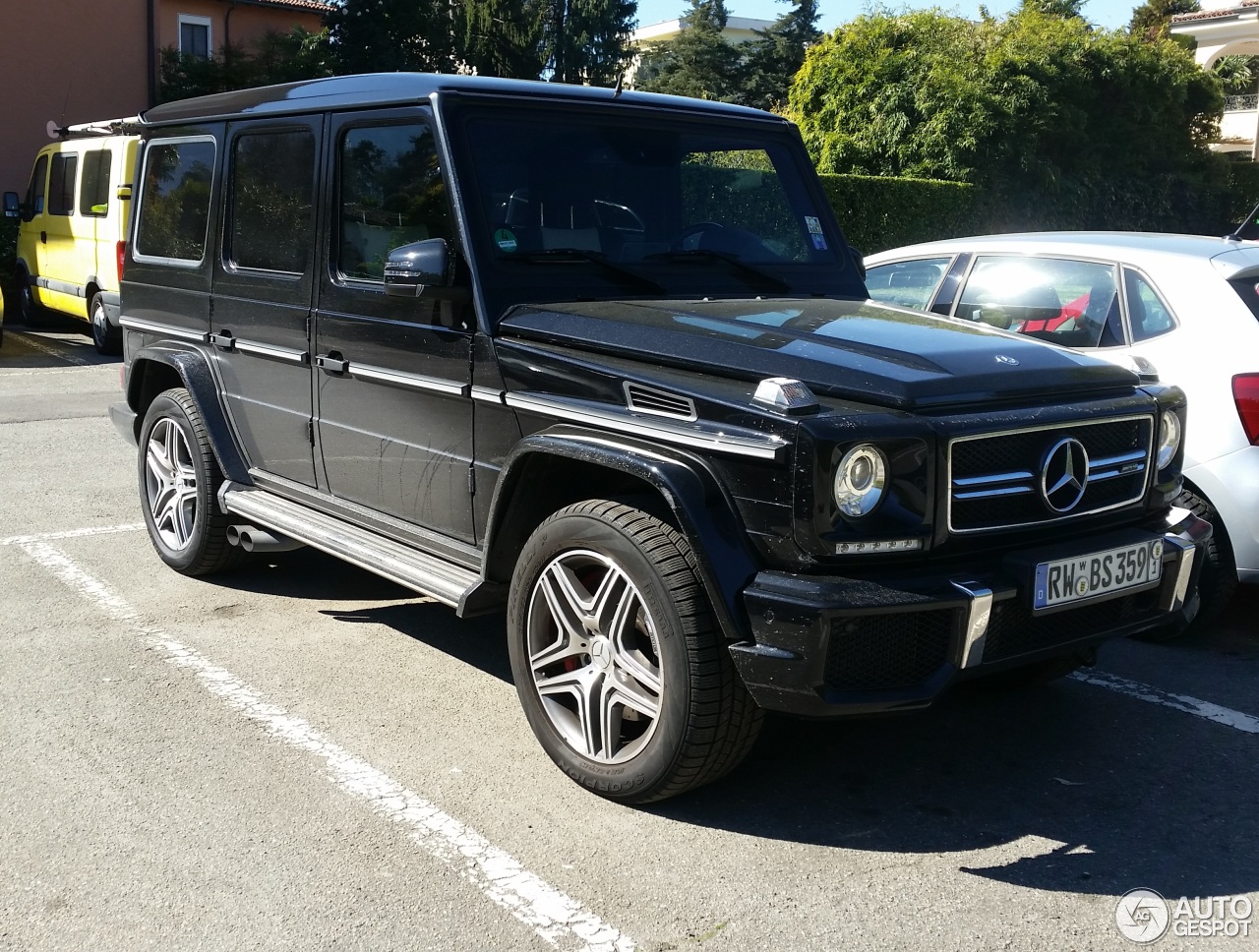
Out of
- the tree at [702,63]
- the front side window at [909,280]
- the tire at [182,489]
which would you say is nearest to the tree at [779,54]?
the tree at [702,63]

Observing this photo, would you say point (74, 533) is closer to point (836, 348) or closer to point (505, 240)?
point (505, 240)

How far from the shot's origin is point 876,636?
10.5 ft

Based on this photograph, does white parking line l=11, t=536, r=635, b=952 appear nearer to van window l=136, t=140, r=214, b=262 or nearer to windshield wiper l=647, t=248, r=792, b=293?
van window l=136, t=140, r=214, b=262

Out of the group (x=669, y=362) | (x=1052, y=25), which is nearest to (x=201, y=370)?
(x=669, y=362)

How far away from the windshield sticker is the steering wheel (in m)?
0.61

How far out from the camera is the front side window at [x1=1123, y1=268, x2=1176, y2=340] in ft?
18.0

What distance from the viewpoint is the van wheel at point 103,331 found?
1442cm

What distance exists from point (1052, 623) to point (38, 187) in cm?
1534

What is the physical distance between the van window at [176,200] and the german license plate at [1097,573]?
3.97 metres

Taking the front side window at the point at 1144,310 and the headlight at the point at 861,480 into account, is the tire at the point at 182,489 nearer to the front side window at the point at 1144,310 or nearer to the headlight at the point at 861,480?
the headlight at the point at 861,480

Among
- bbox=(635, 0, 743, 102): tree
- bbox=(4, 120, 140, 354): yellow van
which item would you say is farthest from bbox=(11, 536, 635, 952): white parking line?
bbox=(635, 0, 743, 102): tree

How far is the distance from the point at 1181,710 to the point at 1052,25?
87.6 feet

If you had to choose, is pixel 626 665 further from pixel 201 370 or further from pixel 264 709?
pixel 201 370

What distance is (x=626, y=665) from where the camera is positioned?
12.0ft
